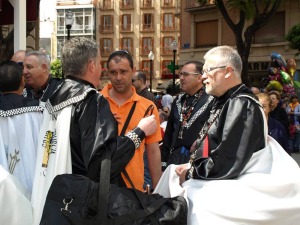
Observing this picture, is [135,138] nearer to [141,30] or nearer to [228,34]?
[228,34]

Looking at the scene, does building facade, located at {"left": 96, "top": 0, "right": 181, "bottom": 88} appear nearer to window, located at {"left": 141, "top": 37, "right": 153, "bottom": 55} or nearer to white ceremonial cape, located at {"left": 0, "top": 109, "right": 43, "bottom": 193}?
window, located at {"left": 141, "top": 37, "right": 153, "bottom": 55}

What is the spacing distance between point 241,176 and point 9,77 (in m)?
1.89

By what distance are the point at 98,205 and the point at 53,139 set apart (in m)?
0.63

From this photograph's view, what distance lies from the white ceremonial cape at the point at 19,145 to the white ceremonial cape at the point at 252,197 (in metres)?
1.11

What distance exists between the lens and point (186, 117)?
5.29m

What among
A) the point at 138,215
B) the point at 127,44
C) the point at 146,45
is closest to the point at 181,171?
the point at 138,215

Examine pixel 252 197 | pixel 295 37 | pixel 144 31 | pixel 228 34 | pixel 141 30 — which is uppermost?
pixel 141 30

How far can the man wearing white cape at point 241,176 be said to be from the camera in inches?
125

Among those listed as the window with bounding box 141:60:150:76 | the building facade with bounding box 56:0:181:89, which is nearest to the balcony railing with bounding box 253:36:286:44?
the building facade with bounding box 56:0:181:89

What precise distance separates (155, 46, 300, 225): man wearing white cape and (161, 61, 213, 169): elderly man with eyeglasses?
5.01 ft

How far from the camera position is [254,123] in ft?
10.9

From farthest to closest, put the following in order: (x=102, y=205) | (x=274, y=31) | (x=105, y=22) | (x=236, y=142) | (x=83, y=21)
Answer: (x=83, y=21), (x=105, y=22), (x=274, y=31), (x=236, y=142), (x=102, y=205)

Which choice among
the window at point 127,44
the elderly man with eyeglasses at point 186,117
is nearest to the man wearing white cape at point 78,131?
the elderly man with eyeglasses at point 186,117

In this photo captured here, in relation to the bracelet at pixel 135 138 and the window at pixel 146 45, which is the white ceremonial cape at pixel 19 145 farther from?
the window at pixel 146 45
